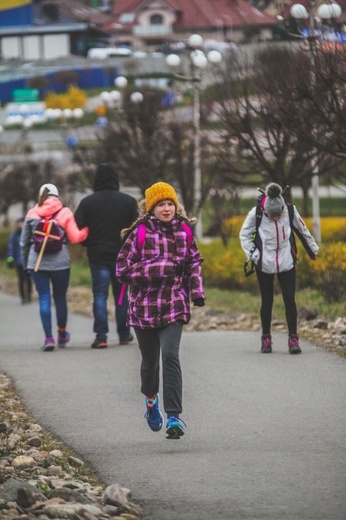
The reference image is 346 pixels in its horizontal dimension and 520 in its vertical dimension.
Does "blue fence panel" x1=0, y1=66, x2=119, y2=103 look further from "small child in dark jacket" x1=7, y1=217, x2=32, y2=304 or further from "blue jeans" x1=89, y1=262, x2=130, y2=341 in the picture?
"blue jeans" x1=89, y1=262, x2=130, y2=341

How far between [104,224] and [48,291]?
0.96 meters

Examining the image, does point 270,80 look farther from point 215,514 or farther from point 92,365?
point 215,514

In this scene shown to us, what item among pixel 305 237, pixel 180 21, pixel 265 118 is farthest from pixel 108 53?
pixel 305 237

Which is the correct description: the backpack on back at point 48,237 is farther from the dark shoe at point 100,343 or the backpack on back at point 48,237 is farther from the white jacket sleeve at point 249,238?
the white jacket sleeve at point 249,238

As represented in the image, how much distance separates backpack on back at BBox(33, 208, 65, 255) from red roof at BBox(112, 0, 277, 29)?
10703 centimetres

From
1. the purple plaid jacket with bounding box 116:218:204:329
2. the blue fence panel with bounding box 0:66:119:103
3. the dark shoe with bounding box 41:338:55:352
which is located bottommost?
the dark shoe with bounding box 41:338:55:352

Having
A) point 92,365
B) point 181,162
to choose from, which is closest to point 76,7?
point 181,162

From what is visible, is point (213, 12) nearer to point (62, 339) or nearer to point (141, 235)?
point (62, 339)

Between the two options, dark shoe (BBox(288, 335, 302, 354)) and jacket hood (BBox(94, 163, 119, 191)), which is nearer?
dark shoe (BBox(288, 335, 302, 354))

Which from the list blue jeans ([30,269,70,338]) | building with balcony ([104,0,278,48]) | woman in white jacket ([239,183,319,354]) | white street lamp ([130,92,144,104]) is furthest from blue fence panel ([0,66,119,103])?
woman in white jacket ([239,183,319,354])

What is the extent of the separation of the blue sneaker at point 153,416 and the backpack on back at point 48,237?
5.74 metres

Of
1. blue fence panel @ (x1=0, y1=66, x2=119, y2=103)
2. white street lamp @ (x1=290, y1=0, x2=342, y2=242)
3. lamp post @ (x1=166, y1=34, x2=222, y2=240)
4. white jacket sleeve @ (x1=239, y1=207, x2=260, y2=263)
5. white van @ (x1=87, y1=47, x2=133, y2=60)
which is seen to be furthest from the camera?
white van @ (x1=87, y1=47, x2=133, y2=60)

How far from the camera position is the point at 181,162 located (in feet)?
110

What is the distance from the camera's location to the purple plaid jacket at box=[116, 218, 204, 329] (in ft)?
28.8
